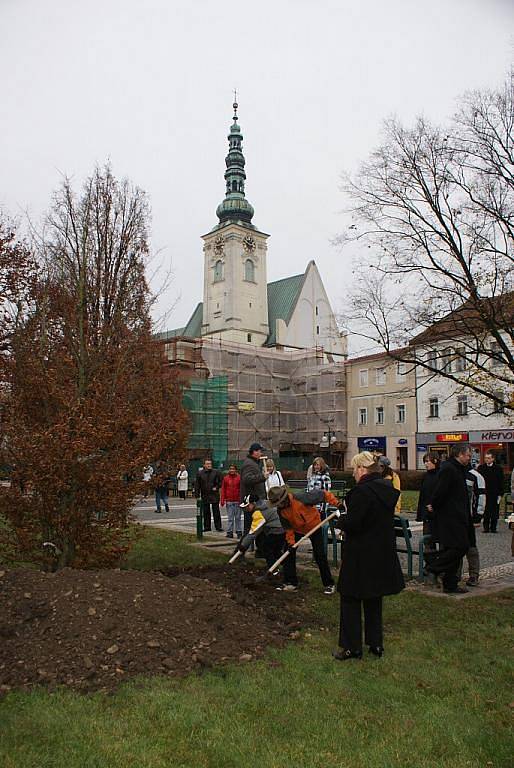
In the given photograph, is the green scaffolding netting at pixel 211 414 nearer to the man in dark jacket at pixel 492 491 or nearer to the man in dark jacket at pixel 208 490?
the man in dark jacket at pixel 208 490

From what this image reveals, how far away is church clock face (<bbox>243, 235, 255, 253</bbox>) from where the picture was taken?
80.2 m

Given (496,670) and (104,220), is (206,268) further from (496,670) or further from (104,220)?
(496,670)

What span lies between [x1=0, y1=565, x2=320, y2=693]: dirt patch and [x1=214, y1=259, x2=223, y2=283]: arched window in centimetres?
7530

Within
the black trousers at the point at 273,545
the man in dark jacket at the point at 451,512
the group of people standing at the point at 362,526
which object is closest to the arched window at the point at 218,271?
the group of people standing at the point at 362,526

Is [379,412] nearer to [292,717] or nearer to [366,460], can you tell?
[366,460]

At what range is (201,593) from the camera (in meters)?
6.68

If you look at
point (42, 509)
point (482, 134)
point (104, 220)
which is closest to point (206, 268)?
point (104, 220)

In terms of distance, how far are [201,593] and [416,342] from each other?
47.2ft

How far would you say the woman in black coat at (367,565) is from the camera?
567 centimetres

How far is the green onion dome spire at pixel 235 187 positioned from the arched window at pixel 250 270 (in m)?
5.65

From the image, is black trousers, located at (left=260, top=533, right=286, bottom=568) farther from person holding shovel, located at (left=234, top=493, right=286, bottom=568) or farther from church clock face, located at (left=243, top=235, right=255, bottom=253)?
church clock face, located at (left=243, top=235, right=255, bottom=253)

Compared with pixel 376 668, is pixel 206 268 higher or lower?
higher

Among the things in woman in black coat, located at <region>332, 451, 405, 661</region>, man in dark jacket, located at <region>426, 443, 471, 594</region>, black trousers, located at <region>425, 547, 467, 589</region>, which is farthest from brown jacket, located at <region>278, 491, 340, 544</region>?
woman in black coat, located at <region>332, 451, 405, 661</region>

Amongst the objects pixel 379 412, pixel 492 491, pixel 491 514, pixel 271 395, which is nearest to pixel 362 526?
pixel 492 491
